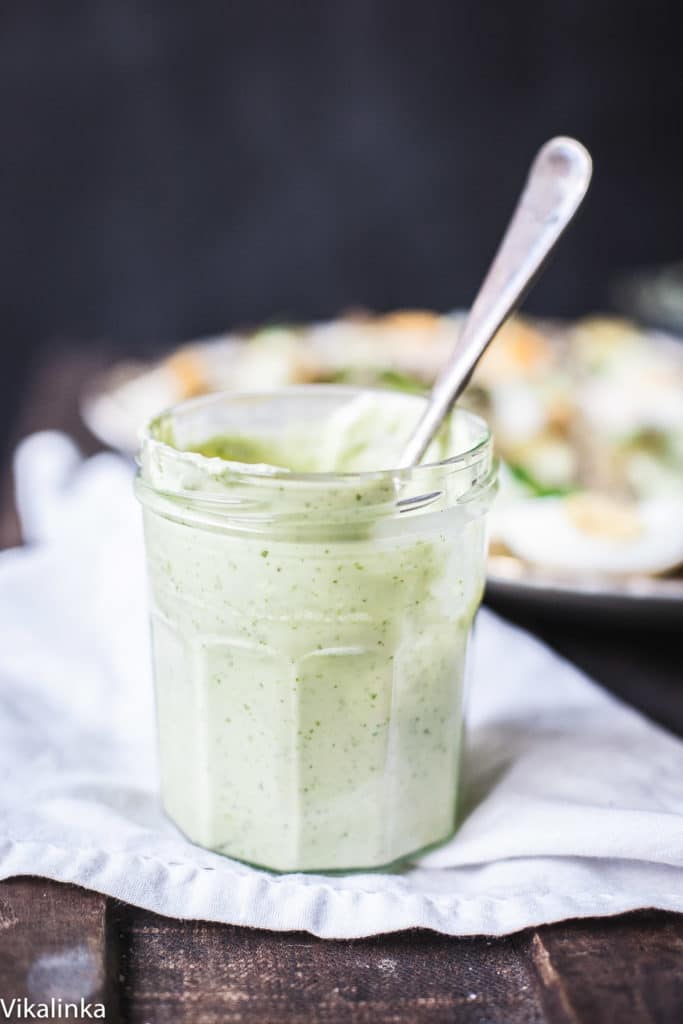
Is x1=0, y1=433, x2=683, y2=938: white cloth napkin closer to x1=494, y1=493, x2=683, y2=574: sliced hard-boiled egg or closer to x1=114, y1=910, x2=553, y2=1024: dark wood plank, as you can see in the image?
x1=114, y1=910, x2=553, y2=1024: dark wood plank

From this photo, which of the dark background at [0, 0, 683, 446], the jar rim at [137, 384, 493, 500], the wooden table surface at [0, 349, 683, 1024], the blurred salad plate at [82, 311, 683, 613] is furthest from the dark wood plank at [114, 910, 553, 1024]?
the dark background at [0, 0, 683, 446]

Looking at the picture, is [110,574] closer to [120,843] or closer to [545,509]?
[120,843]

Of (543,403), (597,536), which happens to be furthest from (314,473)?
(543,403)

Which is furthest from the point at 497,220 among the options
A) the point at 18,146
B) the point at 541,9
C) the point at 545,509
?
the point at 545,509

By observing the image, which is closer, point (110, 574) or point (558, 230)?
point (558, 230)

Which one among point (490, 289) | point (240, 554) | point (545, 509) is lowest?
point (545, 509)

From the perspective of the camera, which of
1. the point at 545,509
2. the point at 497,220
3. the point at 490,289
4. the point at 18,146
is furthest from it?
the point at 497,220

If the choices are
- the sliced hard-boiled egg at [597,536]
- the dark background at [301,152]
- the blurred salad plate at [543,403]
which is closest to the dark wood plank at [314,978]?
the blurred salad plate at [543,403]

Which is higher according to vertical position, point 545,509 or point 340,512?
point 340,512
